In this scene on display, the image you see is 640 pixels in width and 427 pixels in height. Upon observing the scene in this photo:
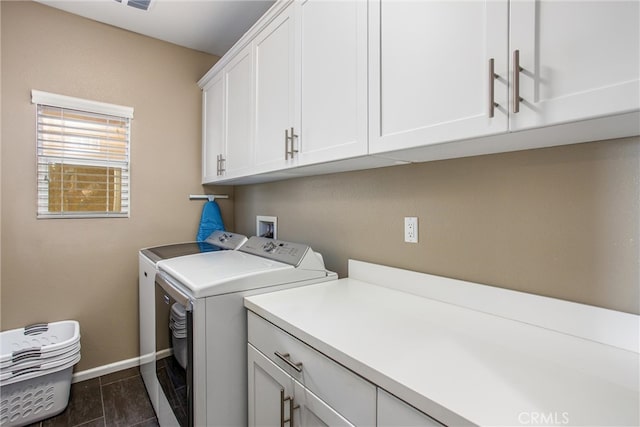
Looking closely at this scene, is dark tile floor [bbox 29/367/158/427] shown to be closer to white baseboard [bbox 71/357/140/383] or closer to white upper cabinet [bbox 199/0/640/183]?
white baseboard [bbox 71/357/140/383]

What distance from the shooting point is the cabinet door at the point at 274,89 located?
1.56 meters

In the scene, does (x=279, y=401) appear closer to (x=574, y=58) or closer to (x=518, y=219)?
(x=518, y=219)

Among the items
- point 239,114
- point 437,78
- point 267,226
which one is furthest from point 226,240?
point 437,78

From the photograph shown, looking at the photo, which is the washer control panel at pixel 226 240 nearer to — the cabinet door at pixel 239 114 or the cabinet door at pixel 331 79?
the cabinet door at pixel 239 114

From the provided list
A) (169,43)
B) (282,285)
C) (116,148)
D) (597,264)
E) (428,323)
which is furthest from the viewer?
(169,43)

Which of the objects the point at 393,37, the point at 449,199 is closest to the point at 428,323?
the point at 449,199

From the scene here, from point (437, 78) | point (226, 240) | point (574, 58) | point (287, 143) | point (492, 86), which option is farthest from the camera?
point (226, 240)

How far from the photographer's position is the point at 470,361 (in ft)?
2.57

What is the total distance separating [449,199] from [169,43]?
2.50 meters

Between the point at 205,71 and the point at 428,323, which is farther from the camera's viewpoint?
the point at 205,71

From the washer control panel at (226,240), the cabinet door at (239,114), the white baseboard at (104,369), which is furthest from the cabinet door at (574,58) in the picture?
the white baseboard at (104,369)

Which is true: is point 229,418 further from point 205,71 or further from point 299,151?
point 205,71

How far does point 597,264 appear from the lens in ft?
2.98

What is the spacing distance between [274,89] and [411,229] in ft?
3.34
